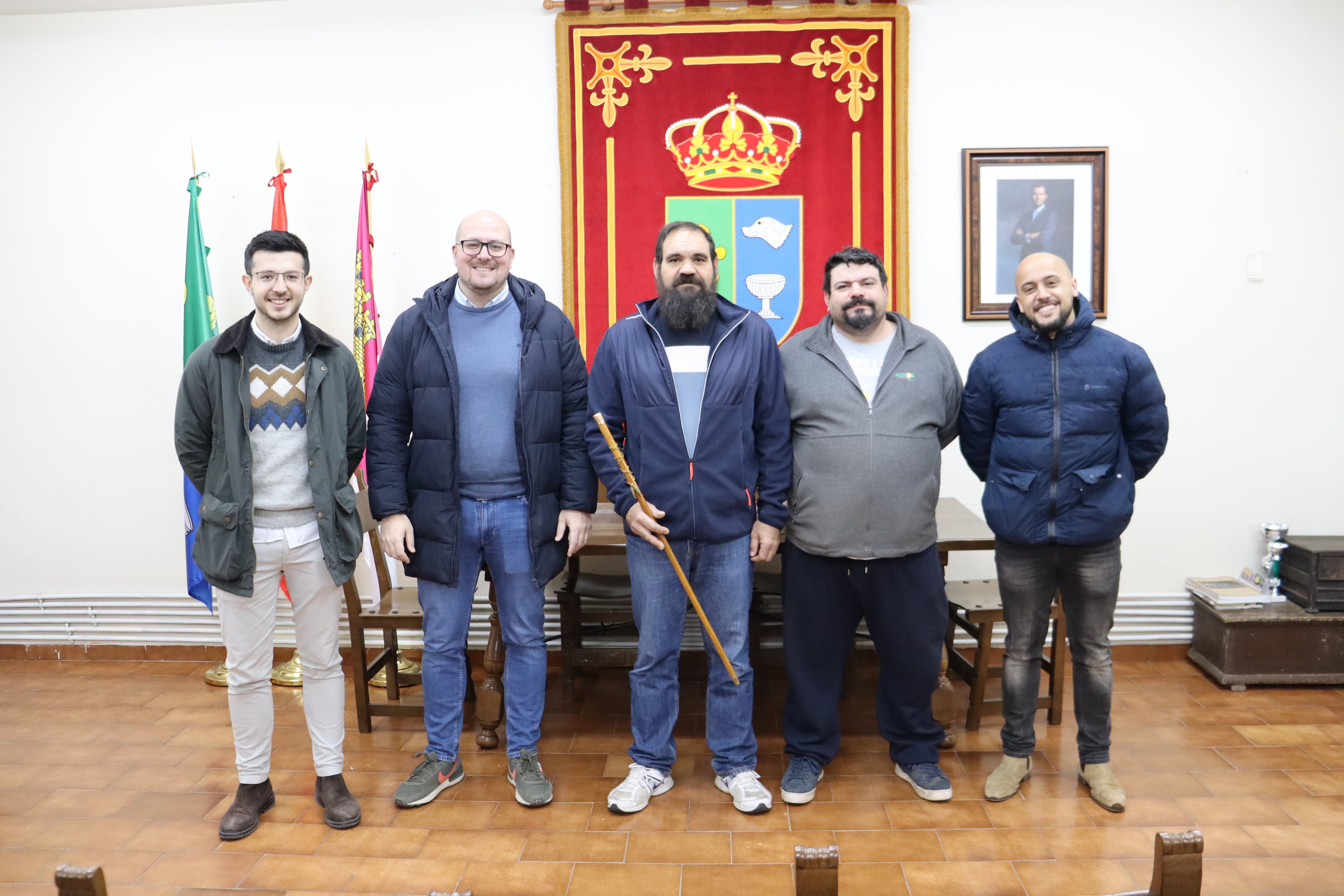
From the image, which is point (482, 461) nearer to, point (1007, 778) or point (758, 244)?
point (758, 244)

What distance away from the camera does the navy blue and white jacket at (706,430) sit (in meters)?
2.63

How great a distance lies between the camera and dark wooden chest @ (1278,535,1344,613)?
358cm

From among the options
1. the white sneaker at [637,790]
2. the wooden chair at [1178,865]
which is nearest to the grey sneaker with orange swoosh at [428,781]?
the white sneaker at [637,790]

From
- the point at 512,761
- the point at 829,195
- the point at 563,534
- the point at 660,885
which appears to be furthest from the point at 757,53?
the point at 660,885

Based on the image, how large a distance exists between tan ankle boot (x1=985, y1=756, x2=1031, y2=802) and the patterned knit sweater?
2.16 meters

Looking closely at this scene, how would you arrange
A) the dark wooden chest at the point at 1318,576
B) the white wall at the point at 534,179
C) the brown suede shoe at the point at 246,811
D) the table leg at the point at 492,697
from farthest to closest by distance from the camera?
the white wall at the point at 534,179, the dark wooden chest at the point at 1318,576, the table leg at the point at 492,697, the brown suede shoe at the point at 246,811

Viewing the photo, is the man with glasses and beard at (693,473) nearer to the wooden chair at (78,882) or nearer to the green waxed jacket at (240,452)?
the green waxed jacket at (240,452)

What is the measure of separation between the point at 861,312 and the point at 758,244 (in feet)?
4.30

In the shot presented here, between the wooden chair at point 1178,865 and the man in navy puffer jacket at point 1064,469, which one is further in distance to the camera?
the man in navy puffer jacket at point 1064,469

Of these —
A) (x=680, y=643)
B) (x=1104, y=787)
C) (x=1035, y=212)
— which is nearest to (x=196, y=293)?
(x=680, y=643)

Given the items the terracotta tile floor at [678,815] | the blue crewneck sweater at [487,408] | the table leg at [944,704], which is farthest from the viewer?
the table leg at [944,704]

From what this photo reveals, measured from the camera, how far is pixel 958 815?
2668mm

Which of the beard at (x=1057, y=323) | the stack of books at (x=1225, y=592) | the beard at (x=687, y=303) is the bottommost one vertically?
the stack of books at (x=1225, y=592)

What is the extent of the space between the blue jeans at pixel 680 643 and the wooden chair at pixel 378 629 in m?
0.85
